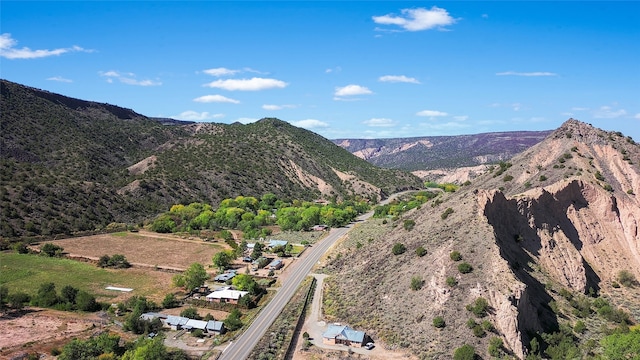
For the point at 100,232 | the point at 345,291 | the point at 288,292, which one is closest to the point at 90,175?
the point at 100,232

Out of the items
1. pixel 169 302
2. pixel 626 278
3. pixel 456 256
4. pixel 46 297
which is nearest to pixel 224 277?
pixel 169 302

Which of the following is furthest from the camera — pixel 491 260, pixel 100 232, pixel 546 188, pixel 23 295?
pixel 100 232

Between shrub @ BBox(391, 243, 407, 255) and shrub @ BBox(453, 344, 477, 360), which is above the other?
shrub @ BBox(391, 243, 407, 255)

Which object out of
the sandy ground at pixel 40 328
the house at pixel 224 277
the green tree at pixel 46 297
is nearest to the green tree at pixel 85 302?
the sandy ground at pixel 40 328

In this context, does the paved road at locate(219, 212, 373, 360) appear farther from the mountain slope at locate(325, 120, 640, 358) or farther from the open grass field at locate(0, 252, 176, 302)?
the open grass field at locate(0, 252, 176, 302)

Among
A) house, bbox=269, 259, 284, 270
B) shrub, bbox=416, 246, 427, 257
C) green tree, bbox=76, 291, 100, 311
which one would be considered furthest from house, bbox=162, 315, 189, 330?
shrub, bbox=416, 246, 427, 257

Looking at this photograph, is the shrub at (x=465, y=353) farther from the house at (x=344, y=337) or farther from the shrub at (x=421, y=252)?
the shrub at (x=421, y=252)

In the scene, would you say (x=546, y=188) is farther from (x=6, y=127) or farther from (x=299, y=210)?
(x=6, y=127)
